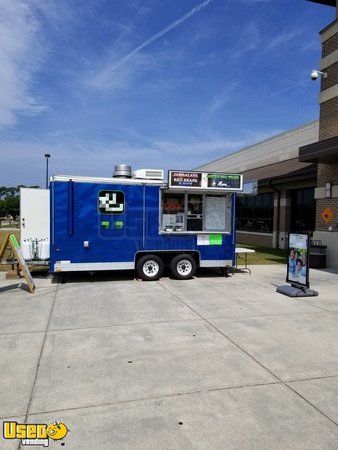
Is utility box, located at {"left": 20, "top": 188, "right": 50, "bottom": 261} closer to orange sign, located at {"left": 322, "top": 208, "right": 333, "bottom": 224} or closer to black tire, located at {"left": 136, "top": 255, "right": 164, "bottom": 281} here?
black tire, located at {"left": 136, "top": 255, "right": 164, "bottom": 281}

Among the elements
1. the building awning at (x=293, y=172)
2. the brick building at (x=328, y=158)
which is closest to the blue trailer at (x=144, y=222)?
the brick building at (x=328, y=158)

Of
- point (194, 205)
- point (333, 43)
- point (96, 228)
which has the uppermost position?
point (333, 43)

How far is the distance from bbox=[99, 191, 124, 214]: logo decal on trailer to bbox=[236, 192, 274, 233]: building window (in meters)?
14.6

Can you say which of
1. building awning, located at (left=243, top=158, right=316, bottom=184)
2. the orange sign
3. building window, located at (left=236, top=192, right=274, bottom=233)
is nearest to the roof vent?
the orange sign

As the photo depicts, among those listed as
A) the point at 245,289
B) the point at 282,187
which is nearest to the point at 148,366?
the point at 245,289

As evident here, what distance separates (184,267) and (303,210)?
37.6 ft

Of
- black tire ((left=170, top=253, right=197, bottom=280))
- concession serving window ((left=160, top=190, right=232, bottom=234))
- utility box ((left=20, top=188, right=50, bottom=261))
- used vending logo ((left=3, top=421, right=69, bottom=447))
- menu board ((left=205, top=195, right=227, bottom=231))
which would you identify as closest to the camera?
used vending logo ((left=3, top=421, right=69, bottom=447))

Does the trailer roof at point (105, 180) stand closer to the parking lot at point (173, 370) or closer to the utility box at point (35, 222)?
the utility box at point (35, 222)

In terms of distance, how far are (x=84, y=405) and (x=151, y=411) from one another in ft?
2.20

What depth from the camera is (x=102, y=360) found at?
4.91m

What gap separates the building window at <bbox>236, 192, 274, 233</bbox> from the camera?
23.3 metres

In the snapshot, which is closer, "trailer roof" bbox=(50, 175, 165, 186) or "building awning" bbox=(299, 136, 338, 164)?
"trailer roof" bbox=(50, 175, 165, 186)

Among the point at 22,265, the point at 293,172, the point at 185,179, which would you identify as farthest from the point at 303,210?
the point at 22,265

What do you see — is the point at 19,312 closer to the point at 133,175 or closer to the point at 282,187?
the point at 133,175
